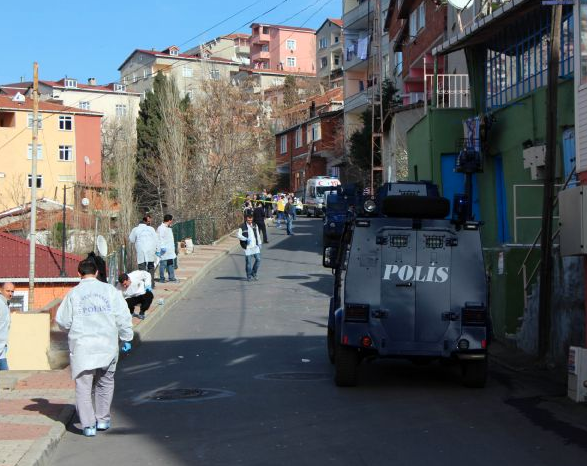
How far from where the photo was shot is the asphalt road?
7.64 metres

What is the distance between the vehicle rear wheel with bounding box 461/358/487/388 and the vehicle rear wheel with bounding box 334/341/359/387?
1393 millimetres

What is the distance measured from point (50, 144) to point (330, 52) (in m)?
36.8

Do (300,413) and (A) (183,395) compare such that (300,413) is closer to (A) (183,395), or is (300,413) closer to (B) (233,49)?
(A) (183,395)

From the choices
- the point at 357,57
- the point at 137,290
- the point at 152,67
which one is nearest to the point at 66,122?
the point at 152,67

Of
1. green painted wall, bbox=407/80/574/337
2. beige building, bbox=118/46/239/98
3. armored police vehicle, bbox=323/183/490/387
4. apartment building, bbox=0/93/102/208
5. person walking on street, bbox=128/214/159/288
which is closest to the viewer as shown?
armored police vehicle, bbox=323/183/490/387

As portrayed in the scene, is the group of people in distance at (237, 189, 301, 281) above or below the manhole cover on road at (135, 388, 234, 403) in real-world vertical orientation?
above

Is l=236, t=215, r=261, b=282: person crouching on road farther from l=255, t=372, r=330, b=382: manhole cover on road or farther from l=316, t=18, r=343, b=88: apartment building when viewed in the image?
l=316, t=18, r=343, b=88: apartment building

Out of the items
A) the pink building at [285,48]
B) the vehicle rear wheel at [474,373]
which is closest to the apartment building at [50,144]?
the pink building at [285,48]

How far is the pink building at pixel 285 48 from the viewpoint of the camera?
4400 inches

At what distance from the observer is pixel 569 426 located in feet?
28.9

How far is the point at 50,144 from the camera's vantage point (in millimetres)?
67938

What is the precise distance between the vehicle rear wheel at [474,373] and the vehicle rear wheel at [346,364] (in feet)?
4.57

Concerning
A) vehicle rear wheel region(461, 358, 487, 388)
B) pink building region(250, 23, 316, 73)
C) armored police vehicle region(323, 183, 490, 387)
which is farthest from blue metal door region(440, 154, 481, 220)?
pink building region(250, 23, 316, 73)

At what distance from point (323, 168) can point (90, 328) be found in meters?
62.0
